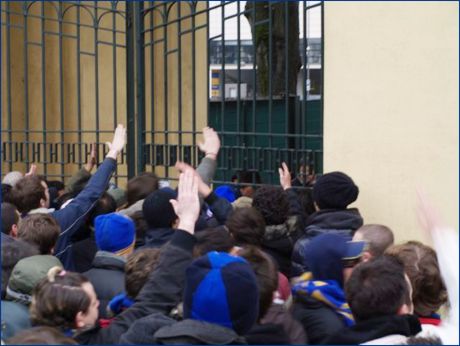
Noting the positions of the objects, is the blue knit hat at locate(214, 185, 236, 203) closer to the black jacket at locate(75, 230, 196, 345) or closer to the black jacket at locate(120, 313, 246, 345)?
the black jacket at locate(75, 230, 196, 345)

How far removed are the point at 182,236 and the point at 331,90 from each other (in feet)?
7.36

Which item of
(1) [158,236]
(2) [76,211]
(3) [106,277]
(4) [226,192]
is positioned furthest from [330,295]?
(4) [226,192]

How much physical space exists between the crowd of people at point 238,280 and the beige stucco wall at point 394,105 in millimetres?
462

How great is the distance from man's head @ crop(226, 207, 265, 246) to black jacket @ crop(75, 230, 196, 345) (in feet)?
2.90

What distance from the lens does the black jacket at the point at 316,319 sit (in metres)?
3.16

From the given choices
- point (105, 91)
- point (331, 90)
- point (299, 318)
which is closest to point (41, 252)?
point (299, 318)

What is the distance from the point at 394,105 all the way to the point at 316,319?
2082mm

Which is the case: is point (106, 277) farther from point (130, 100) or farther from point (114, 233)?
point (130, 100)

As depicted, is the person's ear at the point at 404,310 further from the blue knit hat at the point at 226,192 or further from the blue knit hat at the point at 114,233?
the blue knit hat at the point at 226,192

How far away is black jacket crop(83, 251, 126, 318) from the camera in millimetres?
3844

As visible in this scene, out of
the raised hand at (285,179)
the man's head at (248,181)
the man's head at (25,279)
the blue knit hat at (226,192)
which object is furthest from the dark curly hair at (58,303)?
the man's head at (248,181)

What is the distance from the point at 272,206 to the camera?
14.9 ft

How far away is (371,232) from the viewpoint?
155 inches

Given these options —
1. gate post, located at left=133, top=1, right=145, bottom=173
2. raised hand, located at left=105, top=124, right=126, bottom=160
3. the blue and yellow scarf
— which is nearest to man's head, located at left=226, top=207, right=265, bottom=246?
the blue and yellow scarf
